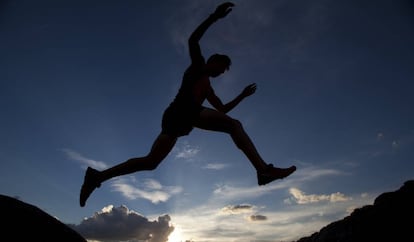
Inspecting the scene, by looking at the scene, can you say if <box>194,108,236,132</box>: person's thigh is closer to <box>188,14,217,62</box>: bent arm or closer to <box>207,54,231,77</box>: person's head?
<box>207,54,231,77</box>: person's head

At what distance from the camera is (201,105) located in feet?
15.8

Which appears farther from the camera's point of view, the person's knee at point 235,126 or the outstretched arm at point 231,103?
the outstretched arm at point 231,103

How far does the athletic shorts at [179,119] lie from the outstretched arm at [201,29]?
2.54ft

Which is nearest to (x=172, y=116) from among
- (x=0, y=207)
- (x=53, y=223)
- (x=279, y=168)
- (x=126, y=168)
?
(x=126, y=168)

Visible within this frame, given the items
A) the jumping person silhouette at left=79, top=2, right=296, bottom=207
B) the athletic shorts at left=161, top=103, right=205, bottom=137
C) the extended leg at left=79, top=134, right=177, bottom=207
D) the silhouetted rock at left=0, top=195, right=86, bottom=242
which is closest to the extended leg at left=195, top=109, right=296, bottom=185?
the jumping person silhouette at left=79, top=2, right=296, bottom=207

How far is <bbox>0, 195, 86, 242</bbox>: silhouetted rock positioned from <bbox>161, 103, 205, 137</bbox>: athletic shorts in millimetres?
2092

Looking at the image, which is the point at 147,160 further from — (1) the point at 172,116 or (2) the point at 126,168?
(1) the point at 172,116

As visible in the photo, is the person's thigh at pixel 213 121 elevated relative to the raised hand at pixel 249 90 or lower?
lower

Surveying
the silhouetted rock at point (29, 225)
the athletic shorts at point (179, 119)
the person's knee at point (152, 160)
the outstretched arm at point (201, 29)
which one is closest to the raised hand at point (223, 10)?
the outstretched arm at point (201, 29)

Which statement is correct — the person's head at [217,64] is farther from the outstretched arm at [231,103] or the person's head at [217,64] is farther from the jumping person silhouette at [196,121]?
the outstretched arm at [231,103]

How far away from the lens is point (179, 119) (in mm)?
4766

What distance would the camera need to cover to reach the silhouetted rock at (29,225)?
13.1 feet

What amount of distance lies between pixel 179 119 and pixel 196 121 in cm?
26

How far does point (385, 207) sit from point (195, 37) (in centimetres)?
1867
